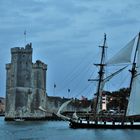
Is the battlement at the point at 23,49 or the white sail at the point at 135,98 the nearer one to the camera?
the white sail at the point at 135,98

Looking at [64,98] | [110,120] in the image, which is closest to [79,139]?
[110,120]

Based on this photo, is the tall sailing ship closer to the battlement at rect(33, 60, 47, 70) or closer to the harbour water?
the harbour water

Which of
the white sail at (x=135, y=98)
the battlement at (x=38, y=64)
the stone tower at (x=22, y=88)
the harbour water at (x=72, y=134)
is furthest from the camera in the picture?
the battlement at (x=38, y=64)

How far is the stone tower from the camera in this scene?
12738 cm

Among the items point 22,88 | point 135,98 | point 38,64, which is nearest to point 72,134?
point 135,98

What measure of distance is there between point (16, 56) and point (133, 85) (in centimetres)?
5626

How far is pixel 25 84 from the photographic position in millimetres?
128625

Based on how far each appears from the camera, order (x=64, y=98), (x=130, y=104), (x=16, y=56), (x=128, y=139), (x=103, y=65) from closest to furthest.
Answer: (x=128, y=139) → (x=130, y=104) → (x=103, y=65) → (x=16, y=56) → (x=64, y=98)

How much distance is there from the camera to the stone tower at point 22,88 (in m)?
127

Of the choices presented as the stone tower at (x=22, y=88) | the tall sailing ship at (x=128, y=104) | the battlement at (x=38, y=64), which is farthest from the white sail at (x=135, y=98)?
the battlement at (x=38, y=64)

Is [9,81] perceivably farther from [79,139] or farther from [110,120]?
[79,139]

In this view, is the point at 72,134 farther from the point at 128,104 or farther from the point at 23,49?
the point at 23,49

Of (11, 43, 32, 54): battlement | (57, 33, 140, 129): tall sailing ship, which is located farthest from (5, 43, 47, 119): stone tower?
(57, 33, 140, 129): tall sailing ship

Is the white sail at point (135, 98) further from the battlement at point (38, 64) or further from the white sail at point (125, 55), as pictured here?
the battlement at point (38, 64)
